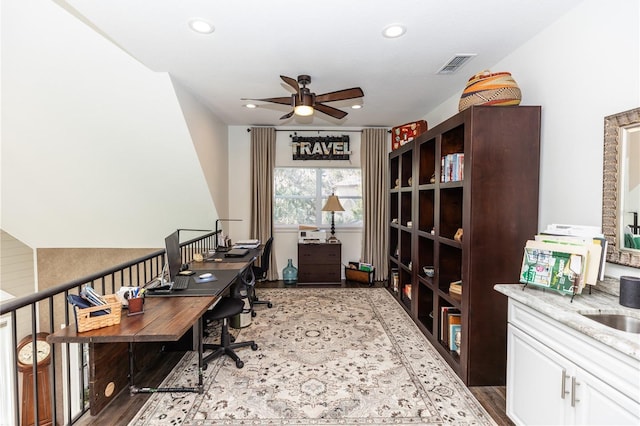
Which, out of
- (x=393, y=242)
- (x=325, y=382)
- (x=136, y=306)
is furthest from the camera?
(x=393, y=242)

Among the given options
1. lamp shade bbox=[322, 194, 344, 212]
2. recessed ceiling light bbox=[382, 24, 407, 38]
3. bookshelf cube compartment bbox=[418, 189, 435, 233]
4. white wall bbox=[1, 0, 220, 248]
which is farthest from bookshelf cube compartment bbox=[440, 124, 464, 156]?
white wall bbox=[1, 0, 220, 248]

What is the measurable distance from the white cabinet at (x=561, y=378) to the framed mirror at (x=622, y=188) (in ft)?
1.92

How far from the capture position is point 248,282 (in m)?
2.89

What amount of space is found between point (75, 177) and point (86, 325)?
128 inches

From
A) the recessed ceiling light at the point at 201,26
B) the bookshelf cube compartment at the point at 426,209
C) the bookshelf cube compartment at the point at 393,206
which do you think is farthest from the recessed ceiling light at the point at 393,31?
the bookshelf cube compartment at the point at 393,206

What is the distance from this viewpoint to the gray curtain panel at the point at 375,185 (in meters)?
5.22

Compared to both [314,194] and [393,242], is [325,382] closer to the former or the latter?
[393,242]

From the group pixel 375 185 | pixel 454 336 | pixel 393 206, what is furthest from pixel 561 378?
pixel 375 185

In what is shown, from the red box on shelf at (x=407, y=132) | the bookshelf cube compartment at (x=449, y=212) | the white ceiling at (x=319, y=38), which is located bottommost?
the bookshelf cube compartment at (x=449, y=212)

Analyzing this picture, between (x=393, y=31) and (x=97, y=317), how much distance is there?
2.60 meters

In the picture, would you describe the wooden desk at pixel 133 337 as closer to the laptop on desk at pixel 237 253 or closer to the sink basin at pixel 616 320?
the laptop on desk at pixel 237 253

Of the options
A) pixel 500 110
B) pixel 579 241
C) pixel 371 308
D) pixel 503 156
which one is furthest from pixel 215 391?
pixel 500 110

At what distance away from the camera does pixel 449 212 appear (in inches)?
113

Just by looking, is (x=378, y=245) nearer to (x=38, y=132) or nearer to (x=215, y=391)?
(x=215, y=391)
